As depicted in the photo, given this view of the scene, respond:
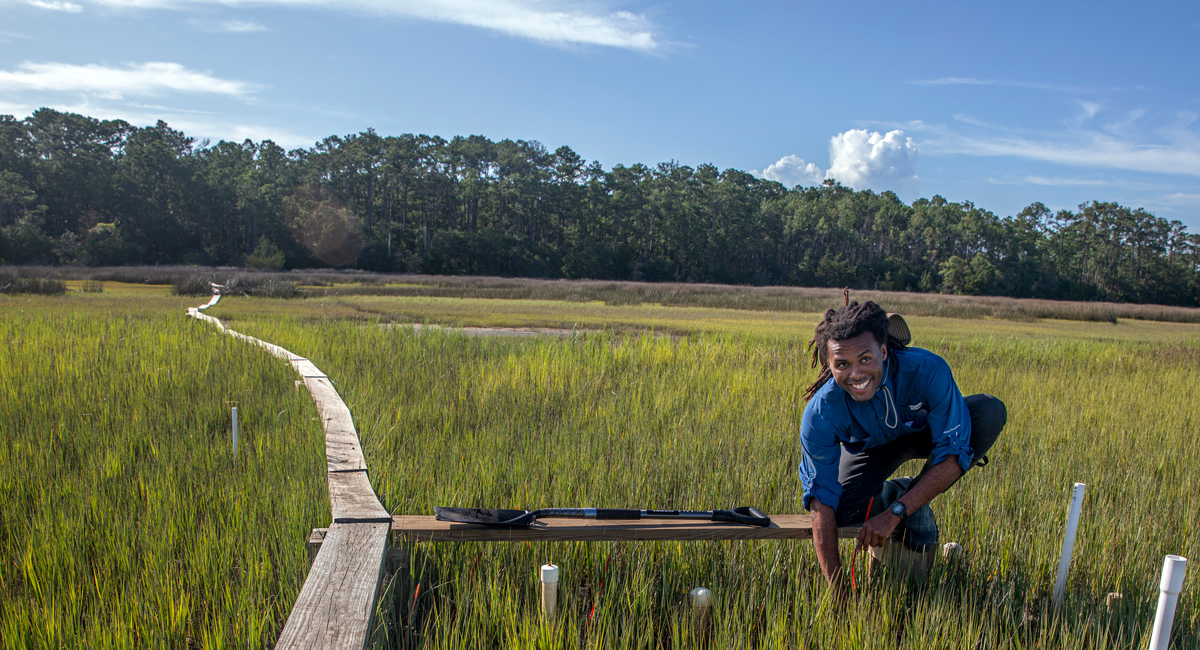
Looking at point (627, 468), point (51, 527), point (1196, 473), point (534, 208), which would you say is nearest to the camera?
point (51, 527)

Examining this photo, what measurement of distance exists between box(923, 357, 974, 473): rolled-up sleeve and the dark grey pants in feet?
0.49

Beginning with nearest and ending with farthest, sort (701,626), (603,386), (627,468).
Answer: (701,626) < (627,468) < (603,386)

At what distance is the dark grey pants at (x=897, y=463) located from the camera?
2.96 metres

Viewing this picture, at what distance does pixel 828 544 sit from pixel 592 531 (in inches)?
38.2

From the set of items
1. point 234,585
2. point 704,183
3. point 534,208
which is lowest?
point 234,585

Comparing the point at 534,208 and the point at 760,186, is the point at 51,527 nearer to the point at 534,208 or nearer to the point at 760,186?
the point at 534,208

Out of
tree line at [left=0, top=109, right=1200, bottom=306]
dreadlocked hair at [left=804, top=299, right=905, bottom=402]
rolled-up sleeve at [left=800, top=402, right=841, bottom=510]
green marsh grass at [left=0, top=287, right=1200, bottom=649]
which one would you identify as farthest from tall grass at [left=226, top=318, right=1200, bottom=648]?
tree line at [left=0, top=109, right=1200, bottom=306]

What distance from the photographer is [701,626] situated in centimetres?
262

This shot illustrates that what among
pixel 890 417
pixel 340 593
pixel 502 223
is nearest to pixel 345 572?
pixel 340 593

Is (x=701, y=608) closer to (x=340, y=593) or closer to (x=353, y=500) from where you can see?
(x=340, y=593)

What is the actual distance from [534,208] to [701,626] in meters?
79.5

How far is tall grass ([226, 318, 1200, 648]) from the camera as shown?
258 centimetres

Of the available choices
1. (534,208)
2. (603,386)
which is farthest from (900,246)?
(603,386)

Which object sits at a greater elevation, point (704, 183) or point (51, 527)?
point (704, 183)
